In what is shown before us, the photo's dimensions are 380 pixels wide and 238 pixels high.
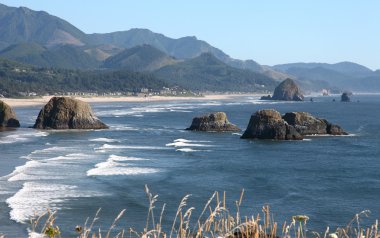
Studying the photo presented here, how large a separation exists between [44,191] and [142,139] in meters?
43.0

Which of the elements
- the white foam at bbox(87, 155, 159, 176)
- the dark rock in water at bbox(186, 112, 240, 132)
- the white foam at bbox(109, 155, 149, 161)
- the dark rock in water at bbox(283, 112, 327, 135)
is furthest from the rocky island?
the white foam at bbox(87, 155, 159, 176)

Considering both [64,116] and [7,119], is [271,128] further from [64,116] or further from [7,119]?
[7,119]

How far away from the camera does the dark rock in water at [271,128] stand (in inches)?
3155

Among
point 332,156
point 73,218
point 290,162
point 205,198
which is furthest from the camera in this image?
point 332,156

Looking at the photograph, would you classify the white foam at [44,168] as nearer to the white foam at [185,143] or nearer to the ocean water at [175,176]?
the ocean water at [175,176]

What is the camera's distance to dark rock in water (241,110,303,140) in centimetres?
8012

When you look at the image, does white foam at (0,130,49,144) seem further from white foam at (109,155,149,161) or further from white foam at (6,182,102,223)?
white foam at (6,182,102,223)

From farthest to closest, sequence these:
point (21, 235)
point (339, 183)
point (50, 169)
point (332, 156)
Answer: point (332, 156)
point (50, 169)
point (339, 183)
point (21, 235)

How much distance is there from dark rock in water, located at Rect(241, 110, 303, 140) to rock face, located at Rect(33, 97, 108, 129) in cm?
2617

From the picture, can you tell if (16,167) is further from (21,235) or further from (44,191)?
(21,235)

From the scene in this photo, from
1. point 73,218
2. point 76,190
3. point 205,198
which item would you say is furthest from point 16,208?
point 205,198

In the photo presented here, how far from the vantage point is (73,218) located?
31.9 metres

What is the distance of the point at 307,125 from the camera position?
290ft

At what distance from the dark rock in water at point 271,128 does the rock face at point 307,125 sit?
5269mm
